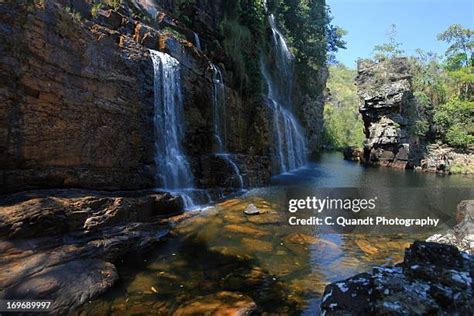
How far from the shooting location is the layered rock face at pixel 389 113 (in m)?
28.3

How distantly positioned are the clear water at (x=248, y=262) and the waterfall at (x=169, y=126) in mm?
2254

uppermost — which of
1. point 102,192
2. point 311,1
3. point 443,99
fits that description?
point 311,1

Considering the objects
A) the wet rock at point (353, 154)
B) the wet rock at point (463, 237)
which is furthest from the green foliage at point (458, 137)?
the wet rock at point (463, 237)

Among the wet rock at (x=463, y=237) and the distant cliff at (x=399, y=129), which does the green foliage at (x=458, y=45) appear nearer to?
the distant cliff at (x=399, y=129)

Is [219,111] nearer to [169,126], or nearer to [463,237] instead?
[169,126]

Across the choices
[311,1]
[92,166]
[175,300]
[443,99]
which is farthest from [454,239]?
[443,99]

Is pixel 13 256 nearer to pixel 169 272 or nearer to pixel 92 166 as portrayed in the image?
pixel 169 272

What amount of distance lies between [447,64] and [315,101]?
48.2 feet

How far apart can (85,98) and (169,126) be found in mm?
3703

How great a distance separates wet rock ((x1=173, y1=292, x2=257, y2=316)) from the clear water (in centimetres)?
10

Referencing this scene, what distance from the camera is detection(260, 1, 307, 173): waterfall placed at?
21.3 m

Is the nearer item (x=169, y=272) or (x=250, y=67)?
(x=169, y=272)

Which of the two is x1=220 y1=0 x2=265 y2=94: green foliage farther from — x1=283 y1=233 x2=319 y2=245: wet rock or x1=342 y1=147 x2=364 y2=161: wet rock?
x1=342 y1=147 x2=364 y2=161: wet rock

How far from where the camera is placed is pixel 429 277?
339 centimetres
